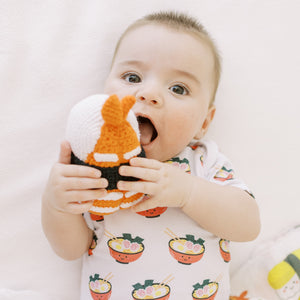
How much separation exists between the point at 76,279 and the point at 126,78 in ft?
2.19

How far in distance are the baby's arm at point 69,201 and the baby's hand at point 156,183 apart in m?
0.06

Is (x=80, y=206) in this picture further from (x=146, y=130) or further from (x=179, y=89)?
(x=179, y=89)

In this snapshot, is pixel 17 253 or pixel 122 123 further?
pixel 17 253


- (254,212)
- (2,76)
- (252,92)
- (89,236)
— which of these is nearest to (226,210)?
(254,212)

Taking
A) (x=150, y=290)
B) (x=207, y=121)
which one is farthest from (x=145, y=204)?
(x=207, y=121)

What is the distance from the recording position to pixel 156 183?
2.39 feet

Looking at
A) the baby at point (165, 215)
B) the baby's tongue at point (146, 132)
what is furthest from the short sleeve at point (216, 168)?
the baby's tongue at point (146, 132)

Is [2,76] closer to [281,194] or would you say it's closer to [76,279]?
[76,279]

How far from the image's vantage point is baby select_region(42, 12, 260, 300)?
85 centimetres

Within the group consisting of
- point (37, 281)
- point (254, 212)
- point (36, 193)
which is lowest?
point (37, 281)

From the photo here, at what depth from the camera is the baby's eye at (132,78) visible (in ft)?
2.97

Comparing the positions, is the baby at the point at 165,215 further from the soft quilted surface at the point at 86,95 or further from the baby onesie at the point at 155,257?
Result: the soft quilted surface at the point at 86,95

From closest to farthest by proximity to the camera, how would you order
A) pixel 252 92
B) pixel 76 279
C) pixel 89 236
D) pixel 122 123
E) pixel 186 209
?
pixel 122 123 → pixel 186 209 → pixel 89 236 → pixel 76 279 → pixel 252 92

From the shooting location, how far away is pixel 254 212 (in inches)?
35.7
